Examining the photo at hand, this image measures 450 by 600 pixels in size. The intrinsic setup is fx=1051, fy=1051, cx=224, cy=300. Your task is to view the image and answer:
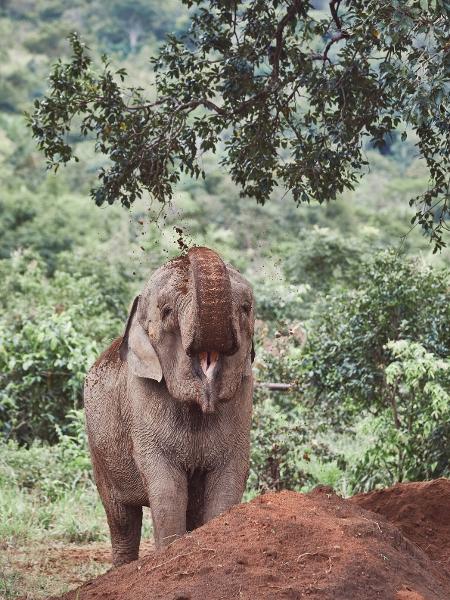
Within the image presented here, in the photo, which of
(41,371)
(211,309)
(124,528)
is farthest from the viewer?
(41,371)

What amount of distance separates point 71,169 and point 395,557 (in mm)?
41817

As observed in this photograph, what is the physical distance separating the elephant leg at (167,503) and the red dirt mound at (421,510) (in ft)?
4.75

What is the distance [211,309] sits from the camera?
475 cm

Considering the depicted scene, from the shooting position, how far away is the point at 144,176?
26.3 ft

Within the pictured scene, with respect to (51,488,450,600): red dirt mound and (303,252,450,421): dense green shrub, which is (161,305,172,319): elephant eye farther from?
(303,252,450,421): dense green shrub

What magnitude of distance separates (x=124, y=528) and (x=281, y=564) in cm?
242

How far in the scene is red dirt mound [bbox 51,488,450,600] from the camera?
3961 mm

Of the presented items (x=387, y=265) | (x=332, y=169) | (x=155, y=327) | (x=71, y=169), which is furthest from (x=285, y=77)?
(x=71, y=169)

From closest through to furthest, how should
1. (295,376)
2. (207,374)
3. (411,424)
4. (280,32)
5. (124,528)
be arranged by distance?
(207,374) → (124,528) → (280,32) → (411,424) → (295,376)

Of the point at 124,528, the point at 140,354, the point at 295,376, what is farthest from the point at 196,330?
the point at 295,376

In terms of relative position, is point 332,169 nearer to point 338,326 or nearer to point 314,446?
point 338,326

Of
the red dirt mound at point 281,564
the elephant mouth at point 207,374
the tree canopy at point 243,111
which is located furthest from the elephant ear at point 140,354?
the tree canopy at point 243,111

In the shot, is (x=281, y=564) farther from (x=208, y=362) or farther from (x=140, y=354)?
(x=140, y=354)

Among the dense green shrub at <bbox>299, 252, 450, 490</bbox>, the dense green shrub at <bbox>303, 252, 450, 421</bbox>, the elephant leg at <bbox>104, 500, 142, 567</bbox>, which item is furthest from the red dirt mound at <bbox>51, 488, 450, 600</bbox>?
the dense green shrub at <bbox>303, 252, 450, 421</bbox>
